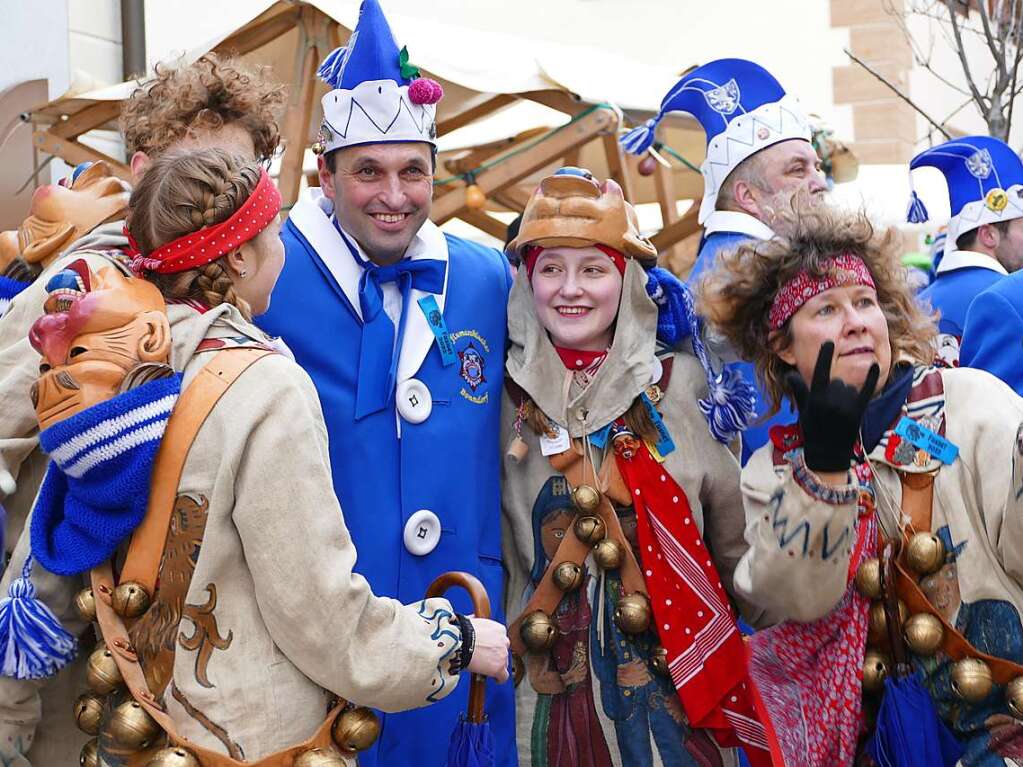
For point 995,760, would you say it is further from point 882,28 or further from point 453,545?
point 882,28

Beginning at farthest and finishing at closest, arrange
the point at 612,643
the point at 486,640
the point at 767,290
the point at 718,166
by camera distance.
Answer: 1. the point at 718,166
2. the point at 612,643
3. the point at 767,290
4. the point at 486,640

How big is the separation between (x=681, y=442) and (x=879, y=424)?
70 cm

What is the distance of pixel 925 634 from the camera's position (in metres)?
2.75

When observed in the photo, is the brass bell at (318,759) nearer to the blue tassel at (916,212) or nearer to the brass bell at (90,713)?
the brass bell at (90,713)

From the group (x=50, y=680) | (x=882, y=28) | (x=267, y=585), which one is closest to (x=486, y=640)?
(x=267, y=585)

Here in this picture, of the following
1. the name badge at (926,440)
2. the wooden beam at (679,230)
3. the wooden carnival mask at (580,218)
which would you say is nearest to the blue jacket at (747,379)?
the wooden carnival mask at (580,218)

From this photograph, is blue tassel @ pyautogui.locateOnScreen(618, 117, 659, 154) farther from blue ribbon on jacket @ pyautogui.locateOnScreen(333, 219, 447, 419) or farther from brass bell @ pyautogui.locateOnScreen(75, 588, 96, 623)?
brass bell @ pyautogui.locateOnScreen(75, 588, 96, 623)

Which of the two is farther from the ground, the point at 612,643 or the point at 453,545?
the point at 453,545

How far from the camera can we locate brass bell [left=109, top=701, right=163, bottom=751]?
2395 millimetres

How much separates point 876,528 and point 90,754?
173 cm

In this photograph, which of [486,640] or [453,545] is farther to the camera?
[453,545]

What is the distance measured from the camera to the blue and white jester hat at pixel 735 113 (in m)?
4.45

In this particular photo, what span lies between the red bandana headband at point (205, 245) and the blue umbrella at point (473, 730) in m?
0.85

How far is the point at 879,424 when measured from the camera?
114 inches
